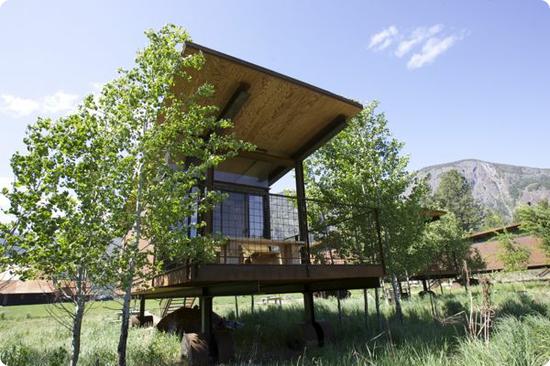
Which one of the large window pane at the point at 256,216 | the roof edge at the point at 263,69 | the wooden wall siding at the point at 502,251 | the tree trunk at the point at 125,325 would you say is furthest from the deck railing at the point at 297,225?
the wooden wall siding at the point at 502,251

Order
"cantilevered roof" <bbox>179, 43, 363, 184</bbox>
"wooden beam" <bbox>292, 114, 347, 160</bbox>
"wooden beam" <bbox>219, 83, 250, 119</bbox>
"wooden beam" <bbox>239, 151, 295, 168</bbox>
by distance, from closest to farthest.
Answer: "cantilevered roof" <bbox>179, 43, 363, 184</bbox>
"wooden beam" <bbox>219, 83, 250, 119</bbox>
"wooden beam" <bbox>292, 114, 347, 160</bbox>
"wooden beam" <bbox>239, 151, 295, 168</bbox>

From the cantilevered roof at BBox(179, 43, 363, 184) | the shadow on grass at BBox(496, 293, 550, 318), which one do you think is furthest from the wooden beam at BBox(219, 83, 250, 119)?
the shadow on grass at BBox(496, 293, 550, 318)

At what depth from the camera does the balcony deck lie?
5844 millimetres

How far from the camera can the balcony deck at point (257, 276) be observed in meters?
5.84

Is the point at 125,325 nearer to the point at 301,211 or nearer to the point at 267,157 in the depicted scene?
the point at 301,211

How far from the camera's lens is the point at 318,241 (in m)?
11.4

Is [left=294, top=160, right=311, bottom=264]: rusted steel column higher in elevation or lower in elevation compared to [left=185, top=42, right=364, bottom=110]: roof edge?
lower

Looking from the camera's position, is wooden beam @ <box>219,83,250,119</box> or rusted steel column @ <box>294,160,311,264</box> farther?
rusted steel column @ <box>294,160,311,264</box>

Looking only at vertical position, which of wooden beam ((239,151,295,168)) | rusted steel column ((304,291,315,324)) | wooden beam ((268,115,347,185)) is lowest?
rusted steel column ((304,291,315,324))

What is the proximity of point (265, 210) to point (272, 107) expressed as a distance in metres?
4.27

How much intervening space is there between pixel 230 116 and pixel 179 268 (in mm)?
3562

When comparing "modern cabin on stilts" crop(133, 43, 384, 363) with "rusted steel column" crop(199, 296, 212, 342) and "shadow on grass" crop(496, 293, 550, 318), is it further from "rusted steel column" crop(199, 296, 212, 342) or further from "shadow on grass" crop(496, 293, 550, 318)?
"shadow on grass" crop(496, 293, 550, 318)

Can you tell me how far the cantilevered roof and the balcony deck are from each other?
358 centimetres

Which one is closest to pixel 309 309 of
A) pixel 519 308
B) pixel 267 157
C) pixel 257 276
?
pixel 257 276
